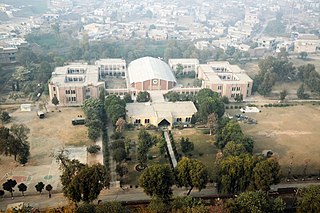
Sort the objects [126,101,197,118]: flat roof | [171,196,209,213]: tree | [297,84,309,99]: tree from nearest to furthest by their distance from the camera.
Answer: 1. [171,196,209,213]: tree
2. [126,101,197,118]: flat roof
3. [297,84,309,99]: tree

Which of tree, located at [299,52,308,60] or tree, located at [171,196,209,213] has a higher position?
tree, located at [299,52,308,60]

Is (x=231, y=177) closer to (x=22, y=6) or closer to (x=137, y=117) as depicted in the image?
(x=137, y=117)

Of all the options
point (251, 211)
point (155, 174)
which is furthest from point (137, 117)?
point (251, 211)

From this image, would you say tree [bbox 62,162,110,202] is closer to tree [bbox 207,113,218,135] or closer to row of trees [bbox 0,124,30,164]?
row of trees [bbox 0,124,30,164]

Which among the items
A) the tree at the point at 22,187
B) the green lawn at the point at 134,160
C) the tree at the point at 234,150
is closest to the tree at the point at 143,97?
the green lawn at the point at 134,160

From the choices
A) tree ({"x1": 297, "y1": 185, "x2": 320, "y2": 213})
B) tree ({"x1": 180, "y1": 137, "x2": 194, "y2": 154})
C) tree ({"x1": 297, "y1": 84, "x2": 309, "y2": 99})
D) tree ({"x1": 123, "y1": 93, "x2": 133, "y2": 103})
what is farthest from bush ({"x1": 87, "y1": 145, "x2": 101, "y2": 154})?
tree ({"x1": 297, "y1": 84, "x2": 309, "y2": 99})

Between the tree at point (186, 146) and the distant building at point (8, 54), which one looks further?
the distant building at point (8, 54)

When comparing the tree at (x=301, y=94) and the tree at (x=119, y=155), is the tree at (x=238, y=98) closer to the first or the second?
the tree at (x=301, y=94)

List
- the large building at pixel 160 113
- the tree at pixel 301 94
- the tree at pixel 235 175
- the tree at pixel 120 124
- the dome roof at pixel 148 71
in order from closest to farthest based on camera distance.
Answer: the tree at pixel 235 175 → the tree at pixel 120 124 → the large building at pixel 160 113 → the tree at pixel 301 94 → the dome roof at pixel 148 71
